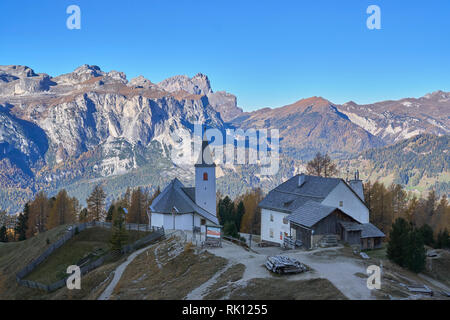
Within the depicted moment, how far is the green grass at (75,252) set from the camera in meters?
47.4

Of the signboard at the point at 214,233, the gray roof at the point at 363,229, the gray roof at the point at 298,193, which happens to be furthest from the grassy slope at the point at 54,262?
the gray roof at the point at 363,229

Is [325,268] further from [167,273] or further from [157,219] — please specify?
[157,219]

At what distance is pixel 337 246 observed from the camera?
4197 cm

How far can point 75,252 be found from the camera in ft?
175

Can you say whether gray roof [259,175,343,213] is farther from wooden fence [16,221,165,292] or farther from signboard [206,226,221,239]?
wooden fence [16,221,165,292]

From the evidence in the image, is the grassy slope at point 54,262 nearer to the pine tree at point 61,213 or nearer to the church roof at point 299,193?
the pine tree at point 61,213

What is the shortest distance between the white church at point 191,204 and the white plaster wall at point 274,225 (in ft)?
33.9

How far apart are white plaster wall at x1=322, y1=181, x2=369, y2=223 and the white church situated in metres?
21.8

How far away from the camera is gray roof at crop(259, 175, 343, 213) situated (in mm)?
51938

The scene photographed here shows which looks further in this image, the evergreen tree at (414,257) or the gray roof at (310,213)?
the gray roof at (310,213)

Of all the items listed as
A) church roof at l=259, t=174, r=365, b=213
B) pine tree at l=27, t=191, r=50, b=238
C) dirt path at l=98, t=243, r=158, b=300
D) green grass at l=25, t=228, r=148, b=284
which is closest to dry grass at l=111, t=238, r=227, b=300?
dirt path at l=98, t=243, r=158, b=300

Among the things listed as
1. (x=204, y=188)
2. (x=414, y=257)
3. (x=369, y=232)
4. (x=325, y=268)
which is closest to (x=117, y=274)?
(x=325, y=268)

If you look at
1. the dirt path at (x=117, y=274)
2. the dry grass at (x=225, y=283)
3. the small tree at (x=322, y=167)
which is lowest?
the dirt path at (x=117, y=274)
